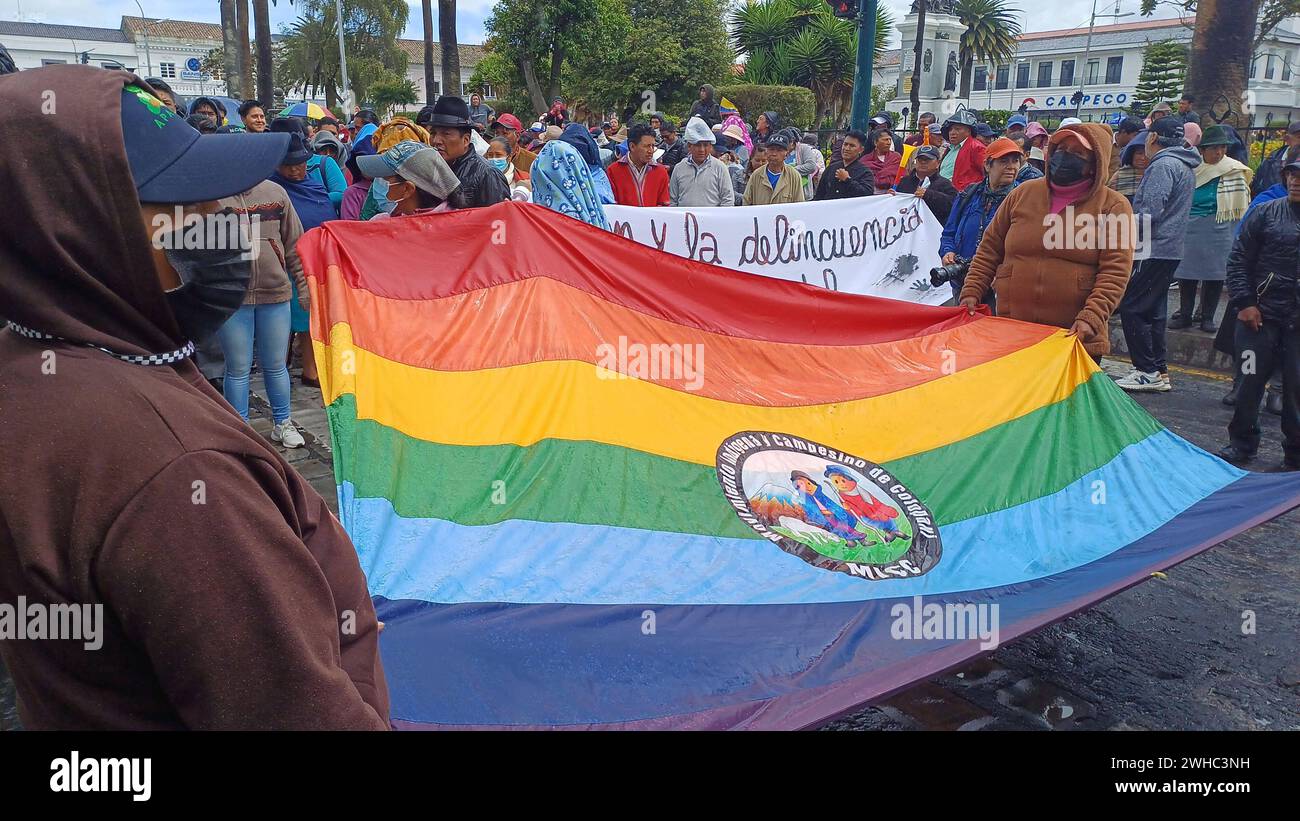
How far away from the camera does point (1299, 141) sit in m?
9.09

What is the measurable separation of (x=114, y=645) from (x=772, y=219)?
7398 mm

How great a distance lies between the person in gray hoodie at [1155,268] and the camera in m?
8.48

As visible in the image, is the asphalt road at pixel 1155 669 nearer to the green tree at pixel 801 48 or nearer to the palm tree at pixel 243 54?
the palm tree at pixel 243 54

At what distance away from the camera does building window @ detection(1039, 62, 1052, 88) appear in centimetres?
8438

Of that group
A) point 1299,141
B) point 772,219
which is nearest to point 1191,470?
point 772,219

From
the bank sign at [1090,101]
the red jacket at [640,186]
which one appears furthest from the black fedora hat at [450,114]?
the bank sign at [1090,101]

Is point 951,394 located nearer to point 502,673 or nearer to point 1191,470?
point 1191,470

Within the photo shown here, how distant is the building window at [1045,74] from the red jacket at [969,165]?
83.8 m

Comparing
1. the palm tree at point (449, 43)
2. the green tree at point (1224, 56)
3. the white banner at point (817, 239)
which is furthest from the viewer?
the palm tree at point (449, 43)

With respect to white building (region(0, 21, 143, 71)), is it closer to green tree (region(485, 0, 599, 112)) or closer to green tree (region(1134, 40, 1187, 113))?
→ green tree (region(485, 0, 599, 112))

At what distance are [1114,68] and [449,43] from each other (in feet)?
241

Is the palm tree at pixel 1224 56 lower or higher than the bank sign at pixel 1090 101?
lower

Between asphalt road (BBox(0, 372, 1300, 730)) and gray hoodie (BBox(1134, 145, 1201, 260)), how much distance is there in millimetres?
4196

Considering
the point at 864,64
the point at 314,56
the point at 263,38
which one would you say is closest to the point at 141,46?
the point at 314,56
